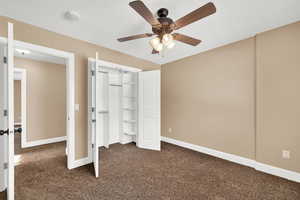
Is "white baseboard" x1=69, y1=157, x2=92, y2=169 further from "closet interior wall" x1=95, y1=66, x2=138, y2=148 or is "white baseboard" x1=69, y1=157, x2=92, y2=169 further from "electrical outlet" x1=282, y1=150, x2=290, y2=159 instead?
"electrical outlet" x1=282, y1=150, x2=290, y2=159

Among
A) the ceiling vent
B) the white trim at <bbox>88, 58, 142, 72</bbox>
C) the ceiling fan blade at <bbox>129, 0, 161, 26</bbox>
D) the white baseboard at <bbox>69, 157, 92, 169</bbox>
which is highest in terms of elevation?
the ceiling vent

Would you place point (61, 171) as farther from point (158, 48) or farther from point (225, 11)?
point (225, 11)

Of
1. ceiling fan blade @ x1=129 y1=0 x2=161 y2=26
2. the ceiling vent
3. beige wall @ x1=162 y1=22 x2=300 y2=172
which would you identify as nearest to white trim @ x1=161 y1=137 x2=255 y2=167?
beige wall @ x1=162 y1=22 x2=300 y2=172

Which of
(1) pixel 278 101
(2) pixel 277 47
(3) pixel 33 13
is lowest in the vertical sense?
(1) pixel 278 101

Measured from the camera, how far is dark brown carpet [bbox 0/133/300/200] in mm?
1927

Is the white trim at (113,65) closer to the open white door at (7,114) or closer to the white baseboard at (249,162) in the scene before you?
the open white door at (7,114)

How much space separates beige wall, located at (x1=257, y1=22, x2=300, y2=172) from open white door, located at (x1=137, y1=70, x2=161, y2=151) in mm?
2133

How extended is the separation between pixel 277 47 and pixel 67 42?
3.89m

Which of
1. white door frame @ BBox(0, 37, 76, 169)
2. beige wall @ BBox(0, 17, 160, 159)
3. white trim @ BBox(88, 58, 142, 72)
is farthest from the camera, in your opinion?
white trim @ BBox(88, 58, 142, 72)

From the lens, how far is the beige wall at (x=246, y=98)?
2352mm

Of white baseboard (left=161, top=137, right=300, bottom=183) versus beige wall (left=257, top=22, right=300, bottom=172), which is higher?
beige wall (left=257, top=22, right=300, bottom=172)

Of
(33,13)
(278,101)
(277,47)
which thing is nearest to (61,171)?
(33,13)

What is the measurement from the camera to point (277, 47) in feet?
8.11

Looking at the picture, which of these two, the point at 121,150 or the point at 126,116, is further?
the point at 126,116
